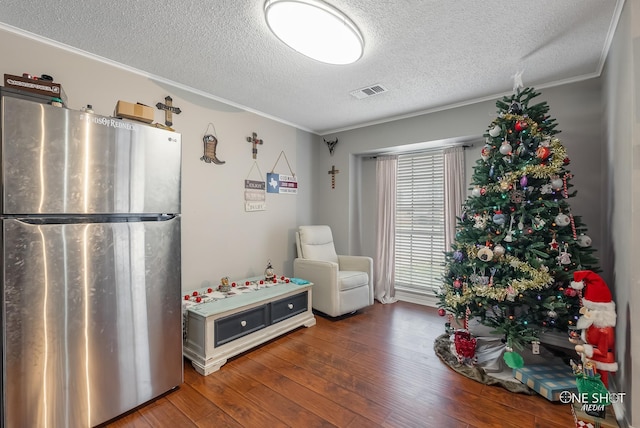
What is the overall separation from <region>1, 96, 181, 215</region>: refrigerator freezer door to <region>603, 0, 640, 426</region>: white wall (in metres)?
2.69

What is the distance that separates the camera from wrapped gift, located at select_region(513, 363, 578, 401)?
181 centimetres

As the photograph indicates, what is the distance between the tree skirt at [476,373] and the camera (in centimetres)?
194

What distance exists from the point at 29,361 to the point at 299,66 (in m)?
2.54

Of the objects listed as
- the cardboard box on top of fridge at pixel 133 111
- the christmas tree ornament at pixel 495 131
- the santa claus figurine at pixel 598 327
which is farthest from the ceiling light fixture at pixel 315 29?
the santa claus figurine at pixel 598 327

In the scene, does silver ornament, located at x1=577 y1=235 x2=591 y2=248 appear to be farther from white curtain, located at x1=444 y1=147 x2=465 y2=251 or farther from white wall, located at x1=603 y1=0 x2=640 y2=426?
white curtain, located at x1=444 y1=147 x2=465 y2=251

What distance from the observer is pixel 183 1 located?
1.65m

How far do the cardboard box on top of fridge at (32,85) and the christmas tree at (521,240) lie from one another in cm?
296

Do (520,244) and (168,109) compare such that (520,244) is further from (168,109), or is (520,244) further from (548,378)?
(168,109)

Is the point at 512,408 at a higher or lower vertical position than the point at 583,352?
lower

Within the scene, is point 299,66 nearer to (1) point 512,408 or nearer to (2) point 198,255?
(2) point 198,255

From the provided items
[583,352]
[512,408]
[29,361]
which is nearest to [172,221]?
[29,361]

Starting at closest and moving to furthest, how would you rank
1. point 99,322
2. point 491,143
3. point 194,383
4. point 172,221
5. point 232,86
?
point 99,322
point 172,221
point 194,383
point 491,143
point 232,86

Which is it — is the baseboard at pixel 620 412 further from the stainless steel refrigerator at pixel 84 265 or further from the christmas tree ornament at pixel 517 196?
the stainless steel refrigerator at pixel 84 265

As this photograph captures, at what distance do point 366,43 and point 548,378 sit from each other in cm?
269
